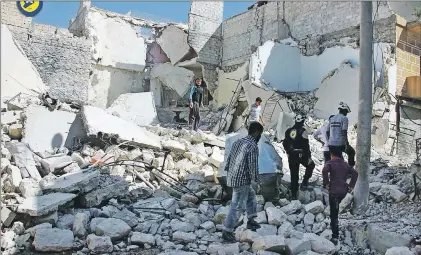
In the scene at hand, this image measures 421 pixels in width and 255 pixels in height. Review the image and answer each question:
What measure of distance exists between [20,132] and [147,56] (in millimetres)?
11905

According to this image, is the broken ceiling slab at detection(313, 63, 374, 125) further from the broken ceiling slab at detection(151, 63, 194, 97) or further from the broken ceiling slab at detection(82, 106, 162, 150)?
the broken ceiling slab at detection(151, 63, 194, 97)

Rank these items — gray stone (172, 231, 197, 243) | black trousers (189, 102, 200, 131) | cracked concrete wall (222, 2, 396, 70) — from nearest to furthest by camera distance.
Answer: gray stone (172, 231, 197, 243)
black trousers (189, 102, 200, 131)
cracked concrete wall (222, 2, 396, 70)

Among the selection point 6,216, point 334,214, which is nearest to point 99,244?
point 6,216

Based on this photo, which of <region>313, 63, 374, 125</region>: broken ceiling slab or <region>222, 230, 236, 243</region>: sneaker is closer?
<region>222, 230, 236, 243</region>: sneaker

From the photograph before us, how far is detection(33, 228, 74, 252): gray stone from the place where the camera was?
3.55 meters

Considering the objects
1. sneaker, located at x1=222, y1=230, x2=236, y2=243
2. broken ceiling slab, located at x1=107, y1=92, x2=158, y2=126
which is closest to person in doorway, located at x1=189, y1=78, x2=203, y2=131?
broken ceiling slab, located at x1=107, y1=92, x2=158, y2=126

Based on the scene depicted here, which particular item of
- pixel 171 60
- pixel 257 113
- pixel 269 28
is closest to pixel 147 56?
pixel 171 60

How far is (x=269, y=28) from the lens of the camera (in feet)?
53.6

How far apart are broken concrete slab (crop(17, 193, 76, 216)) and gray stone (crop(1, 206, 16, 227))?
9 cm

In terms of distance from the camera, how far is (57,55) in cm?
1384

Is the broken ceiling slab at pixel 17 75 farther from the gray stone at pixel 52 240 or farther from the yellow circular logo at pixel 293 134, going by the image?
the yellow circular logo at pixel 293 134

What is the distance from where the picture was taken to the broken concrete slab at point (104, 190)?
183 inches

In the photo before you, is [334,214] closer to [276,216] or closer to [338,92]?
[276,216]

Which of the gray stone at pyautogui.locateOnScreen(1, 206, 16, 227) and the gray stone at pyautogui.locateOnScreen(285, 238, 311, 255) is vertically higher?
the gray stone at pyautogui.locateOnScreen(1, 206, 16, 227)
